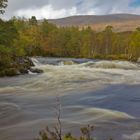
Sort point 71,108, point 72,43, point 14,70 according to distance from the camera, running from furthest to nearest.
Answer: point 72,43, point 14,70, point 71,108

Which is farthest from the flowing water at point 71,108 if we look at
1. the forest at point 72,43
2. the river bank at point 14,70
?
the forest at point 72,43

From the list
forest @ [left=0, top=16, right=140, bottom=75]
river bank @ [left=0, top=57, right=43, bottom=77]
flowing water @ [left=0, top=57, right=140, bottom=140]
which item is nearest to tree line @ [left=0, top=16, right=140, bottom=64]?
forest @ [left=0, top=16, right=140, bottom=75]

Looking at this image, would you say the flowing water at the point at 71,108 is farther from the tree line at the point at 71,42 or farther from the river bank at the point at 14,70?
the tree line at the point at 71,42

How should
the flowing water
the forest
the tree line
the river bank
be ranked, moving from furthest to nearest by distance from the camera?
1. the tree line
2. the forest
3. the river bank
4. the flowing water

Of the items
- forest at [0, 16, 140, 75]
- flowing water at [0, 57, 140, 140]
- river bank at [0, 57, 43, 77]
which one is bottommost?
forest at [0, 16, 140, 75]

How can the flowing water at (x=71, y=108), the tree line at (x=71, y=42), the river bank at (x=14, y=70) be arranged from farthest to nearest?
the tree line at (x=71, y=42) → the river bank at (x=14, y=70) → the flowing water at (x=71, y=108)

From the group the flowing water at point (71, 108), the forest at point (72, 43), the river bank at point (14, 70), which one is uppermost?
the flowing water at point (71, 108)

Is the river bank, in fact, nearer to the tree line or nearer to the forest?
the forest

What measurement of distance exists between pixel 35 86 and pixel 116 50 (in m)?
99.5

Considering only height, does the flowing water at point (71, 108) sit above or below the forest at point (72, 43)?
above

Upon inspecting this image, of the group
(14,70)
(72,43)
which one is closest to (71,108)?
(14,70)

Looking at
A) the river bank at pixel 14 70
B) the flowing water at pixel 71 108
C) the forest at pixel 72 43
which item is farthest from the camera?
the forest at pixel 72 43

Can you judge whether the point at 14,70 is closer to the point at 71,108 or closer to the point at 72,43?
the point at 71,108

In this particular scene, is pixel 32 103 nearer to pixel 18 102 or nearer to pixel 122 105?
pixel 18 102
